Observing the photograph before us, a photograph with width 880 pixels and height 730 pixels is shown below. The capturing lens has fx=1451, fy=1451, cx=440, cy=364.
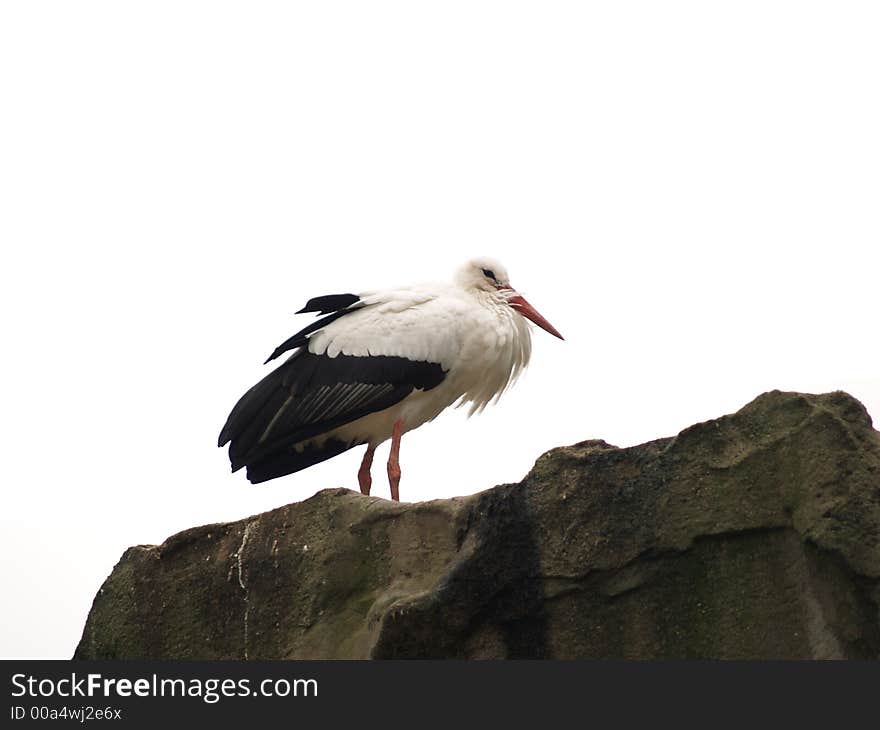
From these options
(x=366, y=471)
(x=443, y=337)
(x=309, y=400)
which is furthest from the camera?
(x=366, y=471)

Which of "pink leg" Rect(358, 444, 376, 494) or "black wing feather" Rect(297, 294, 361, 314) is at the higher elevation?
"black wing feather" Rect(297, 294, 361, 314)

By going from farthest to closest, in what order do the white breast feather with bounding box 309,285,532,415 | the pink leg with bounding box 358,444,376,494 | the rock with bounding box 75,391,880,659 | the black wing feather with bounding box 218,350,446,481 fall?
1. the pink leg with bounding box 358,444,376,494
2. the white breast feather with bounding box 309,285,532,415
3. the black wing feather with bounding box 218,350,446,481
4. the rock with bounding box 75,391,880,659

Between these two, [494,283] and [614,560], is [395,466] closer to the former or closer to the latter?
[494,283]

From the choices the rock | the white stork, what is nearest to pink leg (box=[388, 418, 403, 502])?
the white stork

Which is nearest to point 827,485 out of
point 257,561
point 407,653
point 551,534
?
point 551,534

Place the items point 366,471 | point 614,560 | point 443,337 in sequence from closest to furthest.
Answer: point 614,560 < point 443,337 < point 366,471

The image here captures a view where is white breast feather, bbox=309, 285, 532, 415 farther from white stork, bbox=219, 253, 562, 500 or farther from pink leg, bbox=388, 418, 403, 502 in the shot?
pink leg, bbox=388, 418, 403, 502

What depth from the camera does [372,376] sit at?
9016 mm

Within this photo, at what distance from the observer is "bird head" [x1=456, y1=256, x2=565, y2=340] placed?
9.90 m

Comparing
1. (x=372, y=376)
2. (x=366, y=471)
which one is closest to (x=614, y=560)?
(x=372, y=376)

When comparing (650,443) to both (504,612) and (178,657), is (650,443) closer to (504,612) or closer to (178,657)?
(504,612)

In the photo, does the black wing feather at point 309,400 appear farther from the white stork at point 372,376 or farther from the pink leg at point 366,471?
the pink leg at point 366,471

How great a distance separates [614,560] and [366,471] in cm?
369

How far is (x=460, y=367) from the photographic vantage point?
30.3ft
